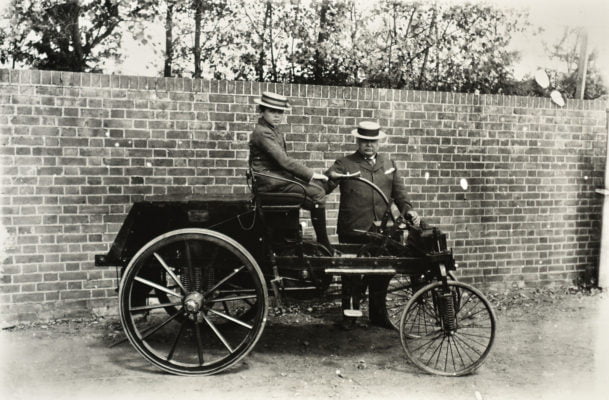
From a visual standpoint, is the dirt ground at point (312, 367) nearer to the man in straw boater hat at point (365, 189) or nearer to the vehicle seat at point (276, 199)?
the man in straw boater hat at point (365, 189)

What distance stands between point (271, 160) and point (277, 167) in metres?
0.07

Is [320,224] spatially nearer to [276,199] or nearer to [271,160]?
[276,199]

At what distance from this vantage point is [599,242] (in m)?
7.88

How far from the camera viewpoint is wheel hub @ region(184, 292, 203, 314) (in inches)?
176

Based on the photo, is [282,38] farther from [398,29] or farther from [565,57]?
[565,57]

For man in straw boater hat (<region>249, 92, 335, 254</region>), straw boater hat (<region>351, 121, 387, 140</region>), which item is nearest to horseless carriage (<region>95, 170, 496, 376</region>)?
man in straw boater hat (<region>249, 92, 335, 254</region>)

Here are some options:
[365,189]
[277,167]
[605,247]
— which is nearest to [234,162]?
[365,189]

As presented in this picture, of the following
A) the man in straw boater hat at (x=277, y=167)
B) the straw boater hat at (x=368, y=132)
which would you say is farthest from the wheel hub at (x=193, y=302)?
the straw boater hat at (x=368, y=132)

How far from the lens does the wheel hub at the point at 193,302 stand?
176 inches

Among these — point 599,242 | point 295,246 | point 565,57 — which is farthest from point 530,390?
point 565,57

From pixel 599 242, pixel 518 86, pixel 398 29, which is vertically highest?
pixel 398 29

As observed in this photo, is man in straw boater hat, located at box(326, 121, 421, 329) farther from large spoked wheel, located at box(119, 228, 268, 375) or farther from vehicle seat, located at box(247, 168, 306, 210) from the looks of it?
large spoked wheel, located at box(119, 228, 268, 375)

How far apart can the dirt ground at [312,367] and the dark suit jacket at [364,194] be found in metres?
1.06

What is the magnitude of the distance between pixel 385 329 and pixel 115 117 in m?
3.30
